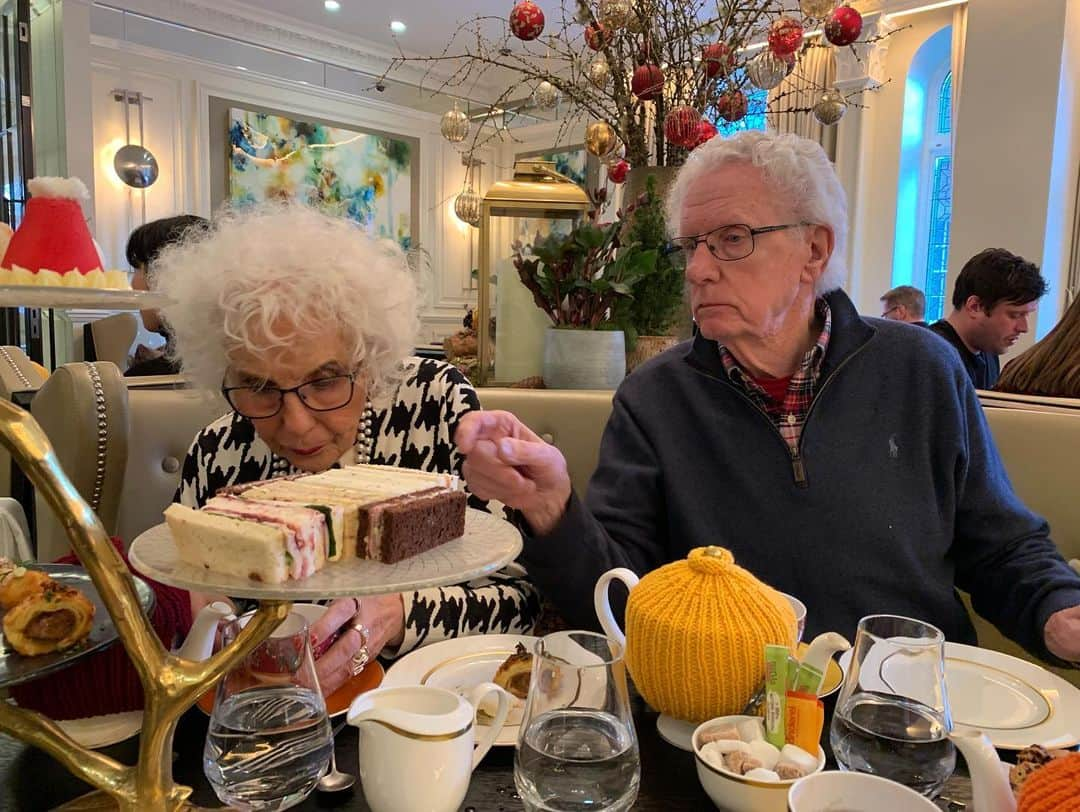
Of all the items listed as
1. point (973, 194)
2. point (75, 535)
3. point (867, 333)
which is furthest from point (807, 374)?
point (973, 194)

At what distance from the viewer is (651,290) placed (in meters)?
1.87

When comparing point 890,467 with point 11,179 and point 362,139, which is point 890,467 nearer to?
point 11,179

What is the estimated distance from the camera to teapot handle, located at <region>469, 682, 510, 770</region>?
0.71 metres

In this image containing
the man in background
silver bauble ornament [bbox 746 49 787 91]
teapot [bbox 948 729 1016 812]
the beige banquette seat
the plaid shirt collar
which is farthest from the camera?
the man in background

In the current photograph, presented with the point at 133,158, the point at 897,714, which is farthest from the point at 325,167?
the point at 897,714

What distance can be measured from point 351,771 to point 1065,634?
1051 millimetres

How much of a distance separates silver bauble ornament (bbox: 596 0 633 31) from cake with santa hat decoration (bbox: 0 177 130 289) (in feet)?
3.65

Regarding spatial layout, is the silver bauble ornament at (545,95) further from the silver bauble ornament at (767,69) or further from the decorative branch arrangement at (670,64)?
the silver bauble ornament at (767,69)

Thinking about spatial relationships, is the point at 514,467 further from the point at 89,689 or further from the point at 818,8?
the point at 818,8

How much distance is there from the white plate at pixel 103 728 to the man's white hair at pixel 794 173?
48.4 inches

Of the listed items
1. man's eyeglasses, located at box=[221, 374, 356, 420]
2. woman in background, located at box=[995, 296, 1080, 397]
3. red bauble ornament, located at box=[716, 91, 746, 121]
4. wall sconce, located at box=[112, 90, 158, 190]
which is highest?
wall sconce, located at box=[112, 90, 158, 190]

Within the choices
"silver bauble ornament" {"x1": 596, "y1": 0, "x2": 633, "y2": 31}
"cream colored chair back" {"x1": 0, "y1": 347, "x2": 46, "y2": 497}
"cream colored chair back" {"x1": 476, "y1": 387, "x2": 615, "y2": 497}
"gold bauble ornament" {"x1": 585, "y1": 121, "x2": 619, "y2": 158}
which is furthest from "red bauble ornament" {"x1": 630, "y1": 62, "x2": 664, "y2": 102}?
"cream colored chair back" {"x1": 0, "y1": 347, "x2": 46, "y2": 497}

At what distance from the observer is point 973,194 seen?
5023 millimetres

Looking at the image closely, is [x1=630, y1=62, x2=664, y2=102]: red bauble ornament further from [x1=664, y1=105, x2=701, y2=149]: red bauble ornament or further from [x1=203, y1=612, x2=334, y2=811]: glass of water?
[x1=203, y1=612, x2=334, y2=811]: glass of water
